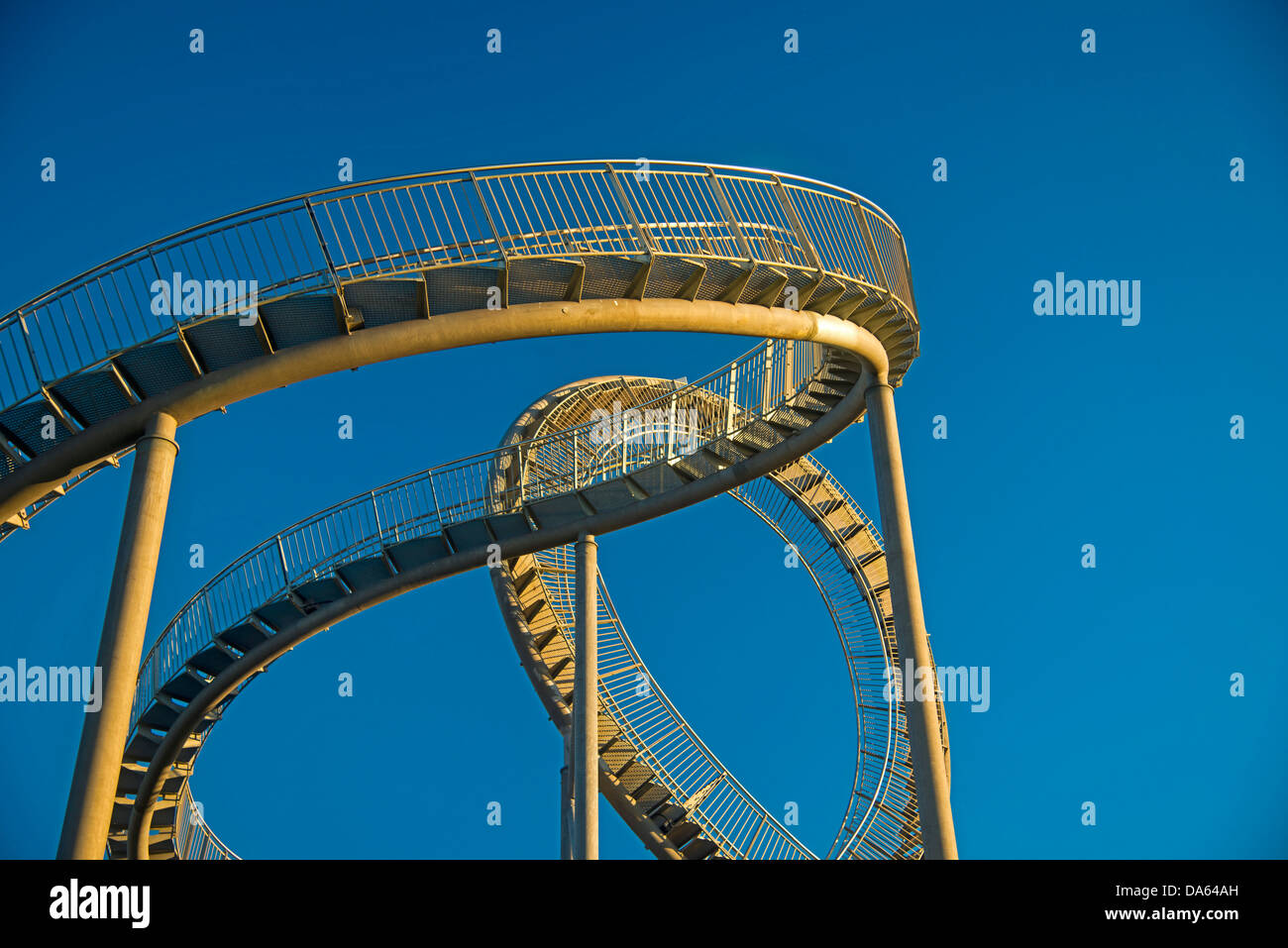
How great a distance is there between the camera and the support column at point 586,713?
16.8m

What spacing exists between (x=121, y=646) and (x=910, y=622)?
8.65 metres

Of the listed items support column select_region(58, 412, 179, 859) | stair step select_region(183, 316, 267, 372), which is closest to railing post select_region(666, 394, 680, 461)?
stair step select_region(183, 316, 267, 372)

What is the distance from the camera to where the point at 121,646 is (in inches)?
429

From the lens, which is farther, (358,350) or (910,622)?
(910,622)

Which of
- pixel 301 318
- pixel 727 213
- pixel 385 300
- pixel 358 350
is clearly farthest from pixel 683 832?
pixel 301 318

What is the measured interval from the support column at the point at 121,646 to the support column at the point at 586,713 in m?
7.22

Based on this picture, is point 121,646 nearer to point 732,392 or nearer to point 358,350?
point 358,350

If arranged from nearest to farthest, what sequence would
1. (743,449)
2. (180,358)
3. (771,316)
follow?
(180,358) < (771,316) < (743,449)

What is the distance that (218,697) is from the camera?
20.2 m

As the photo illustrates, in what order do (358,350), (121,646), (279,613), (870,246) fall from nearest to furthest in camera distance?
1. (121,646)
2. (358,350)
3. (870,246)
4. (279,613)

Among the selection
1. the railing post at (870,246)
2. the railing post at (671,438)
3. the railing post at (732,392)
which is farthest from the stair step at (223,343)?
the railing post at (732,392)

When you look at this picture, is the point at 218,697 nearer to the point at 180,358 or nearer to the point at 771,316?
the point at 180,358
